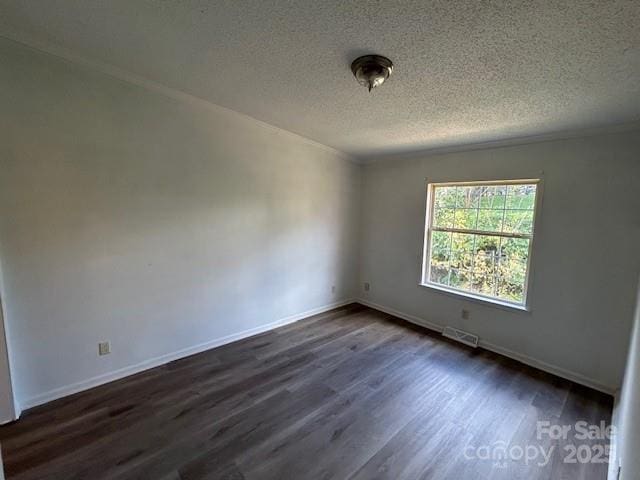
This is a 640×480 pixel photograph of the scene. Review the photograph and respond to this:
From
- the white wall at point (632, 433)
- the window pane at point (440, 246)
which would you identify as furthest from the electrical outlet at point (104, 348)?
the window pane at point (440, 246)

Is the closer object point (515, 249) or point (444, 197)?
point (515, 249)

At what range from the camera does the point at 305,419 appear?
79.3 inches

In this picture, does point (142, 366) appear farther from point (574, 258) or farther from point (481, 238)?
point (574, 258)

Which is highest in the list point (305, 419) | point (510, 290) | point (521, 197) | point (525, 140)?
point (525, 140)

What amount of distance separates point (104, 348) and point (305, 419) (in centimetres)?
180

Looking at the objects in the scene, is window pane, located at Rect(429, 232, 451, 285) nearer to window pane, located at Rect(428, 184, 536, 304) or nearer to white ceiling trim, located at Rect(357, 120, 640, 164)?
window pane, located at Rect(428, 184, 536, 304)

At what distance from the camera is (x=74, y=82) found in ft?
6.81

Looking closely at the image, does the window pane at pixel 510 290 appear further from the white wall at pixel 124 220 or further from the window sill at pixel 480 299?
the white wall at pixel 124 220

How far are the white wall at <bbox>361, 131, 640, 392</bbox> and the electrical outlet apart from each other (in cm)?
360

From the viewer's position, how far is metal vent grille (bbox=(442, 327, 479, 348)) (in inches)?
126

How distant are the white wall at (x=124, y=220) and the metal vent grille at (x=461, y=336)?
212 cm

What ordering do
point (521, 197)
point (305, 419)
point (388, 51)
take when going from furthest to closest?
1. point (521, 197)
2. point (305, 419)
3. point (388, 51)

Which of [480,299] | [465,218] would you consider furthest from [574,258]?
[465,218]

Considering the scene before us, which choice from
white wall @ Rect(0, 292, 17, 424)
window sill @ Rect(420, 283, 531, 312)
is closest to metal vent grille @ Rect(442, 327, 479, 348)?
window sill @ Rect(420, 283, 531, 312)
